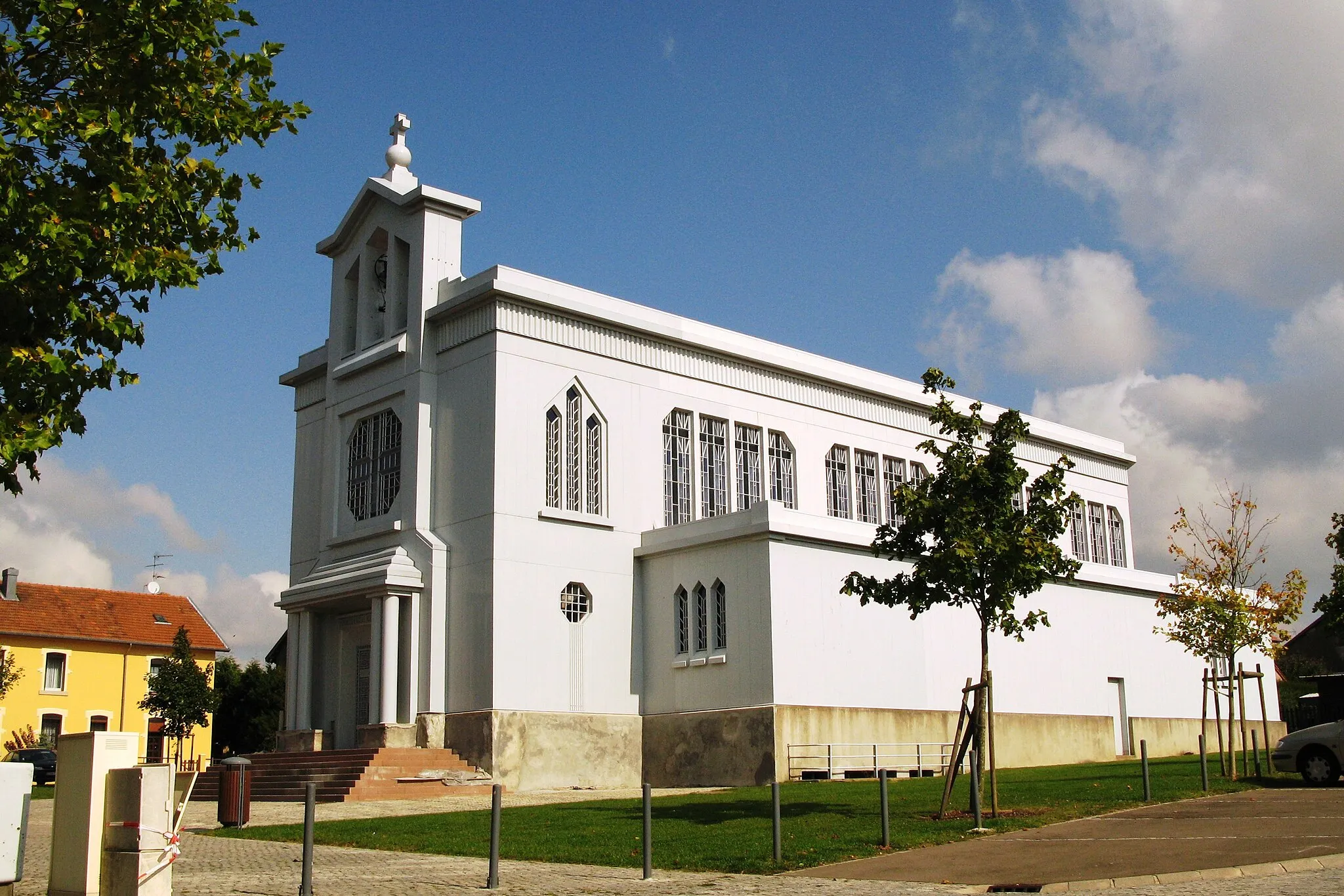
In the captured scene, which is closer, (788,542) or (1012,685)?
(788,542)

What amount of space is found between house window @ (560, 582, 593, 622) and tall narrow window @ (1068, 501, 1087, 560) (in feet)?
72.2

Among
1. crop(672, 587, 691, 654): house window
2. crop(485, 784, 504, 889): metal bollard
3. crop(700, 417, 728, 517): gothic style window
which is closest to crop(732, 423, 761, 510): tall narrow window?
crop(700, 417, 728, 517): gothic style window

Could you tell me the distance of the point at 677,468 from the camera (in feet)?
115

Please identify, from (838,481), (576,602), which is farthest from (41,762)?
(838,481)

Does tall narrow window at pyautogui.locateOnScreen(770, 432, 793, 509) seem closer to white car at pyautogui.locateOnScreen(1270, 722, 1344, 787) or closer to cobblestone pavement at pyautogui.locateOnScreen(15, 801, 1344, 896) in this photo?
white car at pyautogui.locateOnScreen(1270, 722, 1344, 787)

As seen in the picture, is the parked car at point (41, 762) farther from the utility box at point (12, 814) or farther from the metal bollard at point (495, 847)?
the metal bollard at point (495, 847)

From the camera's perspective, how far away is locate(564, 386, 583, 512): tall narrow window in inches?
1288

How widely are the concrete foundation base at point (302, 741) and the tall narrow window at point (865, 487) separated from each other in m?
16.2

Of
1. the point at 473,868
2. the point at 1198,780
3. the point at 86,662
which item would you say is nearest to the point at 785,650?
the point at 1198,780

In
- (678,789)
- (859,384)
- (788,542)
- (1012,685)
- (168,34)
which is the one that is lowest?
(678,789)

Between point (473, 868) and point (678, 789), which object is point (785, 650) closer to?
point (678, 789)

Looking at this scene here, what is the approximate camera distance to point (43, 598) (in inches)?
2352

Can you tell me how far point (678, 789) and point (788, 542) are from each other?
5.99m

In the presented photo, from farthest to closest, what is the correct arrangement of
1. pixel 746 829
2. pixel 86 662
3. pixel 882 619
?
pixel 86 662 → pixel 882 619 → pixel 746 829
